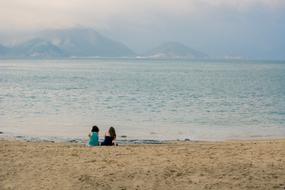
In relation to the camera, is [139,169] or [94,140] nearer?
[139,169]

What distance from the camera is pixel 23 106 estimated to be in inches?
1913

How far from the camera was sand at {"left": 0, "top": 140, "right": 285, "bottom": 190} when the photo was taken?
44.3ft

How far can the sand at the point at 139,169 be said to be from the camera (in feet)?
44.3

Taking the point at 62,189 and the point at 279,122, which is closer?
the point at 62,189

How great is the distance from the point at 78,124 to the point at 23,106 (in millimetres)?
14931

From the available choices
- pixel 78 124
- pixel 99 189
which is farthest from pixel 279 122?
pixel 99 189

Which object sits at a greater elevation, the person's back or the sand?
the person's back

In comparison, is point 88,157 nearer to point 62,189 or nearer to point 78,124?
point 62,189

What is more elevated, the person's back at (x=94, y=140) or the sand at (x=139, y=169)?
the person's back at (x=94, y=140)

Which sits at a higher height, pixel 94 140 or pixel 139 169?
pixel 94 140

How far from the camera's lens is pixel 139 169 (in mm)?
14930

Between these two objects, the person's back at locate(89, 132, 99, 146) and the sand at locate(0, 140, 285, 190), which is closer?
the sand at locate(0, 140, 285, 190)

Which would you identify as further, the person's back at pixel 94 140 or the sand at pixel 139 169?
the person's back at pixel 94 140

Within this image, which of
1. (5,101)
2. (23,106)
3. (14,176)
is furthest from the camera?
(5,101)
